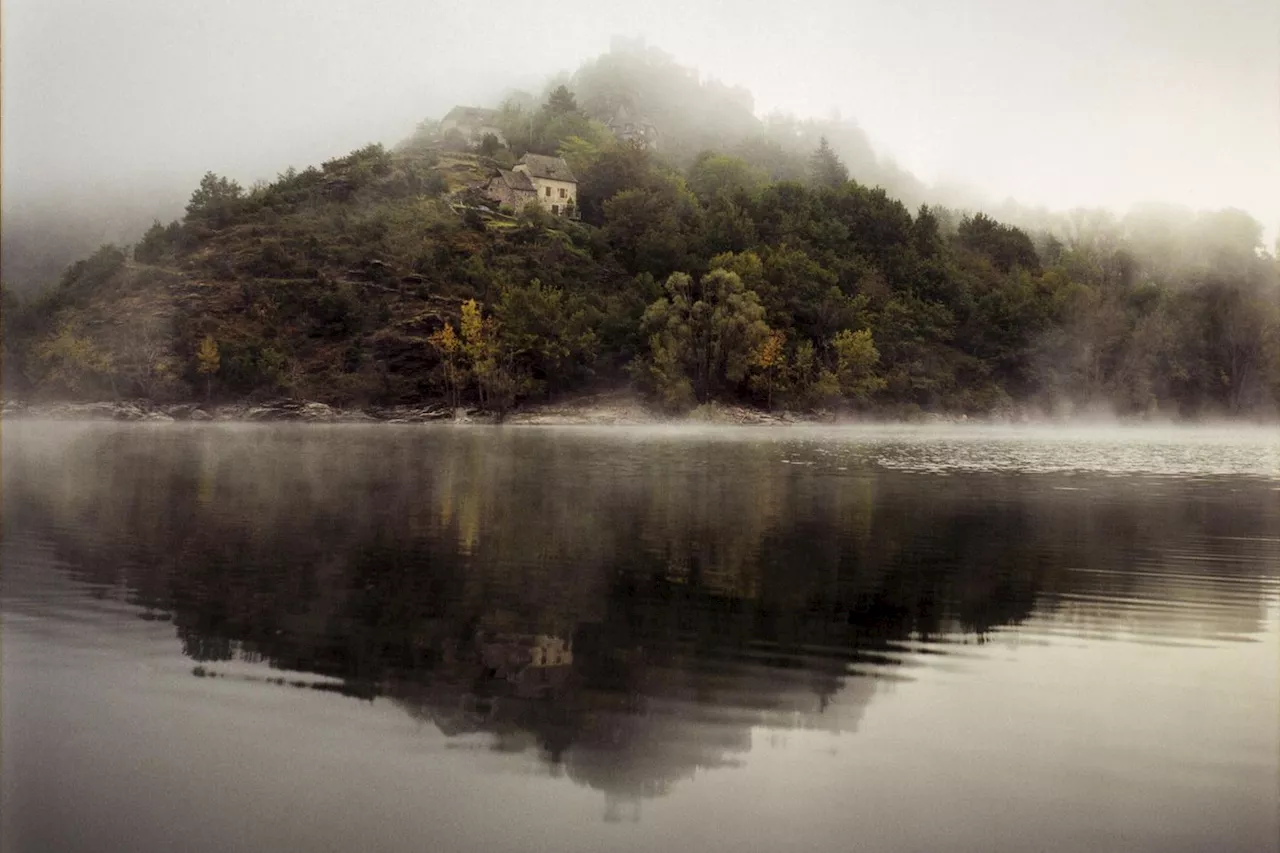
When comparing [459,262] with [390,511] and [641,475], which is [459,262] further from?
[390,511]

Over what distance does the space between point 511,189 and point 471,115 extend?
66430 millimetres

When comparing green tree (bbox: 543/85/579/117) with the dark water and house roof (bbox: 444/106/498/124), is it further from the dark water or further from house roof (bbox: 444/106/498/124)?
the dark water

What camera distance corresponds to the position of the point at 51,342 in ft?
324

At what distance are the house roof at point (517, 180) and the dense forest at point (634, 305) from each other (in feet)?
20.1

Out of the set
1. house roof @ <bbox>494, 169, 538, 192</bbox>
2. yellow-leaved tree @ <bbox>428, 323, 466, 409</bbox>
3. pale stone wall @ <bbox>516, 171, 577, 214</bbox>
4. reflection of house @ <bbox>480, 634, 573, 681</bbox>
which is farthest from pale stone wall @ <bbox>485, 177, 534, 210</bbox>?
reflection of house @ <bbox>480, 634, 573, 681</bbox>

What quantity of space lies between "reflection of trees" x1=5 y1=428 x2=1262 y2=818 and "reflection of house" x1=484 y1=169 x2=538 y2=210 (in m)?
104

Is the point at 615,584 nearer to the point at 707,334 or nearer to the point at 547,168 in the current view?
the point at 707,334

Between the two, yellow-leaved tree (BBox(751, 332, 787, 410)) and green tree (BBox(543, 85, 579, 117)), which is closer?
yellow-leaved tree (BBox(751, 332, 787, 410))

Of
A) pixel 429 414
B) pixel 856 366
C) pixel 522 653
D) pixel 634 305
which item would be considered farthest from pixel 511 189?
pixel 522 653

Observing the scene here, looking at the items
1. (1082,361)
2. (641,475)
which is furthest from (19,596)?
(1082,361)

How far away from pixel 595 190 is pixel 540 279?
3264 cm

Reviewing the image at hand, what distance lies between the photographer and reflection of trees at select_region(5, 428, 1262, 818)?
8336mm

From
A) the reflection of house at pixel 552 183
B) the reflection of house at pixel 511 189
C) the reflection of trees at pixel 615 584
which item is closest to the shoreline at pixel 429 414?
the reflection of house at pixel 511 189

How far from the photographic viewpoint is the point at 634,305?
111938mm
